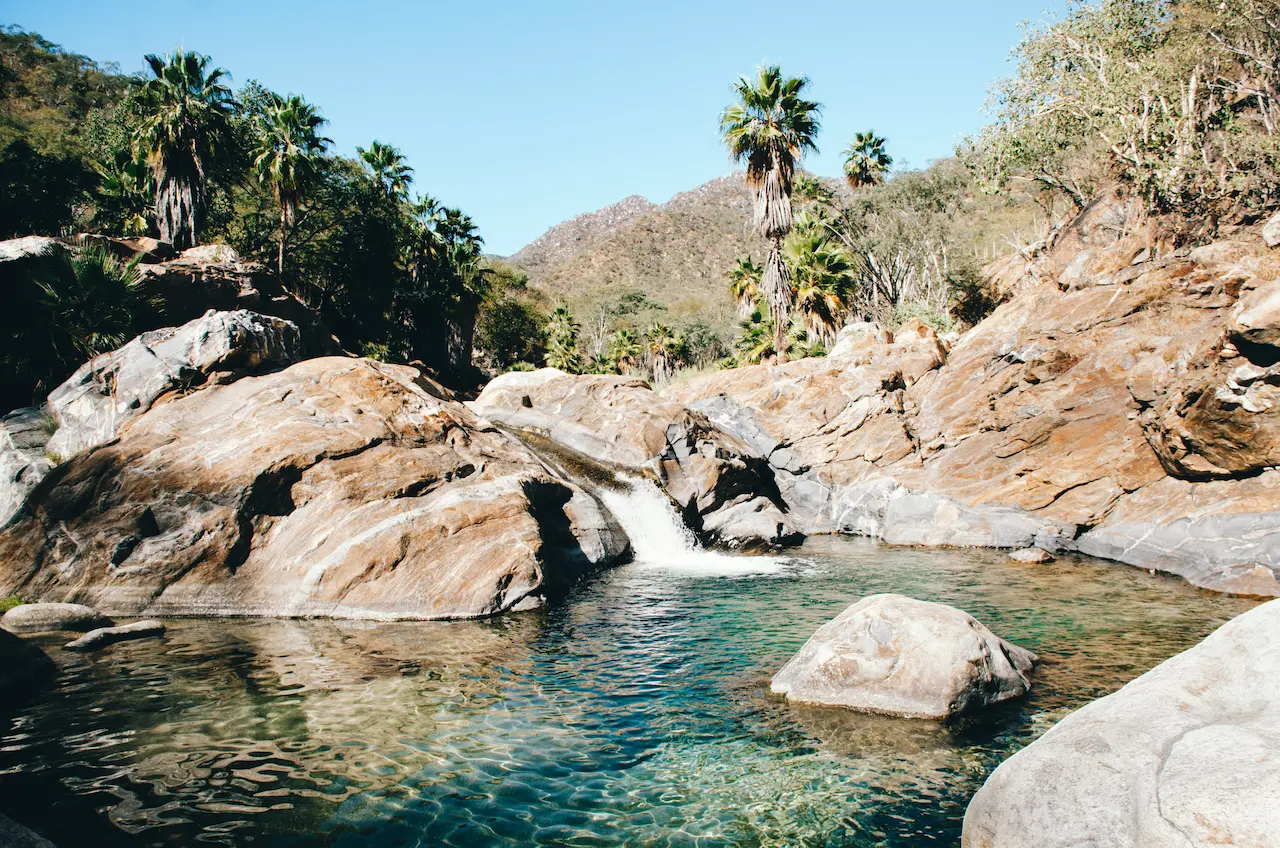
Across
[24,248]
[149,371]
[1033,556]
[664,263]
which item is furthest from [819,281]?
[664,263]

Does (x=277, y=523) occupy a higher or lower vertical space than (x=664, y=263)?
lower

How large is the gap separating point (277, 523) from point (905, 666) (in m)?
10.9

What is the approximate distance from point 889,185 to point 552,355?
1043 inches

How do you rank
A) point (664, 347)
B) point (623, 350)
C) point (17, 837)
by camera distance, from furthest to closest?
point (664, 347) → point (623, 350) → point (17, 837)

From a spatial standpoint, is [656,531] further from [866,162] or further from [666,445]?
[866,162]

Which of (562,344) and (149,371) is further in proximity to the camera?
(562,344)

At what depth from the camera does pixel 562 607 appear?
1231cm

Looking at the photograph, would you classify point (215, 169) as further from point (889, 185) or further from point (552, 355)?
point (889, 185)

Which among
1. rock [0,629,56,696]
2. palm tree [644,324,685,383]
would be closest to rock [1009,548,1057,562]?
rock [0,629,56,696]

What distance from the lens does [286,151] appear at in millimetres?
33094

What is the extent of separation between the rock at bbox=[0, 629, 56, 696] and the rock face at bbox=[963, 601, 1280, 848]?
9915 mm

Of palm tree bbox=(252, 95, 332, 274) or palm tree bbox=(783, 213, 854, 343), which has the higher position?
palm tree bbox=(252, 95, 332, 274)

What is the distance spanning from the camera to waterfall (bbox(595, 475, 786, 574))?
17.0 meters

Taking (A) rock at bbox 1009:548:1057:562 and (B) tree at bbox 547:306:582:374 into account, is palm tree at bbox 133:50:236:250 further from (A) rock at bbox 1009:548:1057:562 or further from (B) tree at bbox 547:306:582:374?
(A) rock at bbox 1009:548:1057:562
